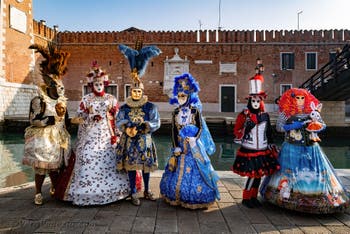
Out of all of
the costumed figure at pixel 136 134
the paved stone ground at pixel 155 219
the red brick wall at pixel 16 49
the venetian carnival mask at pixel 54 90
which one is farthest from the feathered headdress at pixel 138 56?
the red brick wall at pixel 16 49

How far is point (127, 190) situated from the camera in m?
3.48

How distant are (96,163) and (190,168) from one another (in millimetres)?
1161

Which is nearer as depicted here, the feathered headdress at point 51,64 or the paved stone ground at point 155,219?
the paved stone ground at point 155,219

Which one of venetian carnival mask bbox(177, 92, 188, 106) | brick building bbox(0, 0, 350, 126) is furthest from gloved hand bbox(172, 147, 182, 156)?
brick building bbox(0, 0, 350, 126)

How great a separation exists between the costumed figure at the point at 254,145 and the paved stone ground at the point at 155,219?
1.11 ft

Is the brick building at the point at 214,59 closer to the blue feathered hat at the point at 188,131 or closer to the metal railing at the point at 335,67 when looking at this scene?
the metal railing at the point at 335,67

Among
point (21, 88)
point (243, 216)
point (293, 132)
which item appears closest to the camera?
point (243, 216)

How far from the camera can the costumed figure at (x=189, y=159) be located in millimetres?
3174

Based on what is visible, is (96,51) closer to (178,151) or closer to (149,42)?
(149,42)

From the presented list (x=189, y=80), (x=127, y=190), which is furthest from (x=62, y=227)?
(x=189, y=80)

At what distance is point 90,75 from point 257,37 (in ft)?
63.6

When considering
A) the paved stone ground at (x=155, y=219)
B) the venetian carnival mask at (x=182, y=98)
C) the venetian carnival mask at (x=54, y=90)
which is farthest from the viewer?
the venetian carnival mask at (x=54, y=90)

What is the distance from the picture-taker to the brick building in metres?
20.4

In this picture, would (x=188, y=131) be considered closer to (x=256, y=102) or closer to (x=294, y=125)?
(x=256, y=102)
